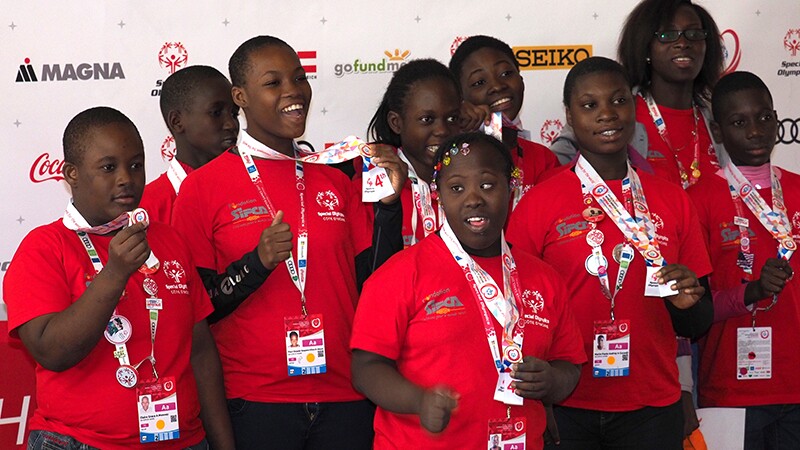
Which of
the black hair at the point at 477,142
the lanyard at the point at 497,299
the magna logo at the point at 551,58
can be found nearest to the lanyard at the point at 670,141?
the magna logo at the point at 551,58

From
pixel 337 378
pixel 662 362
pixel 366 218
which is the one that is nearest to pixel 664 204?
pixel 662 362

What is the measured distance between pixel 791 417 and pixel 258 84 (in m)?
2.52

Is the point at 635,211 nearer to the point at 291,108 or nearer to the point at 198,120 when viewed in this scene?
the point at 291,108

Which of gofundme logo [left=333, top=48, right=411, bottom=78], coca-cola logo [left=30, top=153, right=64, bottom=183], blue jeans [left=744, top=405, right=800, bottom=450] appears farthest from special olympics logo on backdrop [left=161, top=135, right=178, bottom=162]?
blue jeans [left=744, top=405, right=800, bottom=450]

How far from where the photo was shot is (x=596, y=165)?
12.2ft

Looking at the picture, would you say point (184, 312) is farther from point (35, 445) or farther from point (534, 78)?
point (534, 78)

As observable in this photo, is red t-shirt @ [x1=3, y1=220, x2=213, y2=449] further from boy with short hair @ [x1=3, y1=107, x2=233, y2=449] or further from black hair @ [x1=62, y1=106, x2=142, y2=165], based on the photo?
black hair @ [x1=62, y1=106, x2=142, y2=165]

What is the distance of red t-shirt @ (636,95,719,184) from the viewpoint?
436cm

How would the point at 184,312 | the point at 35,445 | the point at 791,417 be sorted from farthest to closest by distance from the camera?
the point at 791,417, the point at 184,312, the point at 35,445

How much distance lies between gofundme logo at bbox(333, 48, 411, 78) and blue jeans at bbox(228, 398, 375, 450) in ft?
7.28

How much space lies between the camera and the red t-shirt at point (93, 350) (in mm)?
2855

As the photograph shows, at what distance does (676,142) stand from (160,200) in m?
2.26

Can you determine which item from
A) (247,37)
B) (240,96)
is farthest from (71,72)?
(240,96)

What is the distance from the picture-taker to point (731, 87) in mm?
4316
